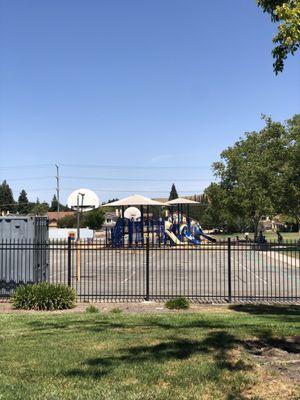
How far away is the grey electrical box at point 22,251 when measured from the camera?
1412 cm

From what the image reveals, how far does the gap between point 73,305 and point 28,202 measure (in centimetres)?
13846

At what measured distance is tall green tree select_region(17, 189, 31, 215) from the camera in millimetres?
139625

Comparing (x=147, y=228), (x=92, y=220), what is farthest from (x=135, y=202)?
(x=92, y=220)

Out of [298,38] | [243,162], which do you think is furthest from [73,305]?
[243,162]

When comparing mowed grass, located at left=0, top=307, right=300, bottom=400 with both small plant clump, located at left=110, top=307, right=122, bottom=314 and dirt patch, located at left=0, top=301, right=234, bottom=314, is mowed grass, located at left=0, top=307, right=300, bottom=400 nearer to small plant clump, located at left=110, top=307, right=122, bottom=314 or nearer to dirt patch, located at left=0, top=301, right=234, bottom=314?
small plant clump, located at left=110, top=307, right=122, bottom=314

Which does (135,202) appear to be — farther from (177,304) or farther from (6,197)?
(6,197)

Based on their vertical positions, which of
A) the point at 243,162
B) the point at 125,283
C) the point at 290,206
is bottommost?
the point at 125,283

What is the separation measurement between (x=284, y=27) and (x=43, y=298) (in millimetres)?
8316

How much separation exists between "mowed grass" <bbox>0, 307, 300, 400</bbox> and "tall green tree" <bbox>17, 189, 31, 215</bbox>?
131357 mm

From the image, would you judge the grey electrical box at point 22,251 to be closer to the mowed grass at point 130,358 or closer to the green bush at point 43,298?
the green bush at point 43,298

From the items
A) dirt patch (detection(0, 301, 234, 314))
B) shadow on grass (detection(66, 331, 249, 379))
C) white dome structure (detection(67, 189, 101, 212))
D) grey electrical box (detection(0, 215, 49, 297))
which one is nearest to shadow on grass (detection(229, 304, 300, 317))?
dirt patch (detection(0, 301, 234, 314))

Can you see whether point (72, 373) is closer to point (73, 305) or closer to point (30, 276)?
point (73, 305)

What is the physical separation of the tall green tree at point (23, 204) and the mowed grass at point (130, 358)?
131357 millimetres

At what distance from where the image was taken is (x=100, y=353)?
6289mm
